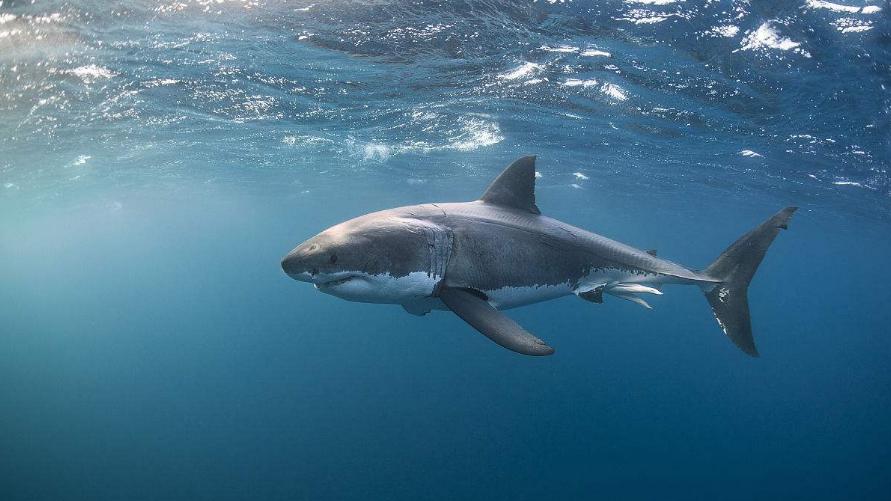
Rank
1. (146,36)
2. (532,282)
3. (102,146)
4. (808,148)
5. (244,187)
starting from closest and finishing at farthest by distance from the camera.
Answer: (532,282) → (146,36) → (808,148) → (102,146) → (244,187)

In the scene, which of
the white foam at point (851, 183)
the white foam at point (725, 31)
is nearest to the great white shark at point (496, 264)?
the white foam at point (725, 31)

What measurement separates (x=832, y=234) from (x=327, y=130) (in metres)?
44.6

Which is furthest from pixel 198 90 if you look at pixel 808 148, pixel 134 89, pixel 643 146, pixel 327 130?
pixel 808 148

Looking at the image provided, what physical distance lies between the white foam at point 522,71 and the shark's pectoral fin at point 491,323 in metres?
9.32

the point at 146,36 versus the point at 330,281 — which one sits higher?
the point at 146,36

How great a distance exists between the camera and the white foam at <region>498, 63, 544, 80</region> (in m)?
11.6

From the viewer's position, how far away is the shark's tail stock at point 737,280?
19.9 feet

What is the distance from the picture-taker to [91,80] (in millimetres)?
12234

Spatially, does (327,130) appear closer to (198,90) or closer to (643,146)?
(198,90)

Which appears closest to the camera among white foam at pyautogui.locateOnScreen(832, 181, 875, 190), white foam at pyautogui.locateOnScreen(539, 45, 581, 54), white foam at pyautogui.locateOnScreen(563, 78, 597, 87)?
white foam at pyautogui.locateOnScreen(539, 45, 581, 54)

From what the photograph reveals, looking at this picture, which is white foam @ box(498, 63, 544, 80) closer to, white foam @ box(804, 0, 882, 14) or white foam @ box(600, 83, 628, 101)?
white foam @ box(600, 83, 628, 101)

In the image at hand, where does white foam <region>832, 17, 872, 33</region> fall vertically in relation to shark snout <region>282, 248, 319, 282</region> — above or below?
above

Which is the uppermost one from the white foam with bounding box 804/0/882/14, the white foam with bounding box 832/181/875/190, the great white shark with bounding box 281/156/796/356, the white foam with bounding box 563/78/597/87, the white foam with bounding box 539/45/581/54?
the white foam with bounding box 804/0/882/14

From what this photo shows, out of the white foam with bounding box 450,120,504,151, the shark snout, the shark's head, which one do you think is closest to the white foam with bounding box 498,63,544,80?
the white foam with bounding box 450,120,504,151
